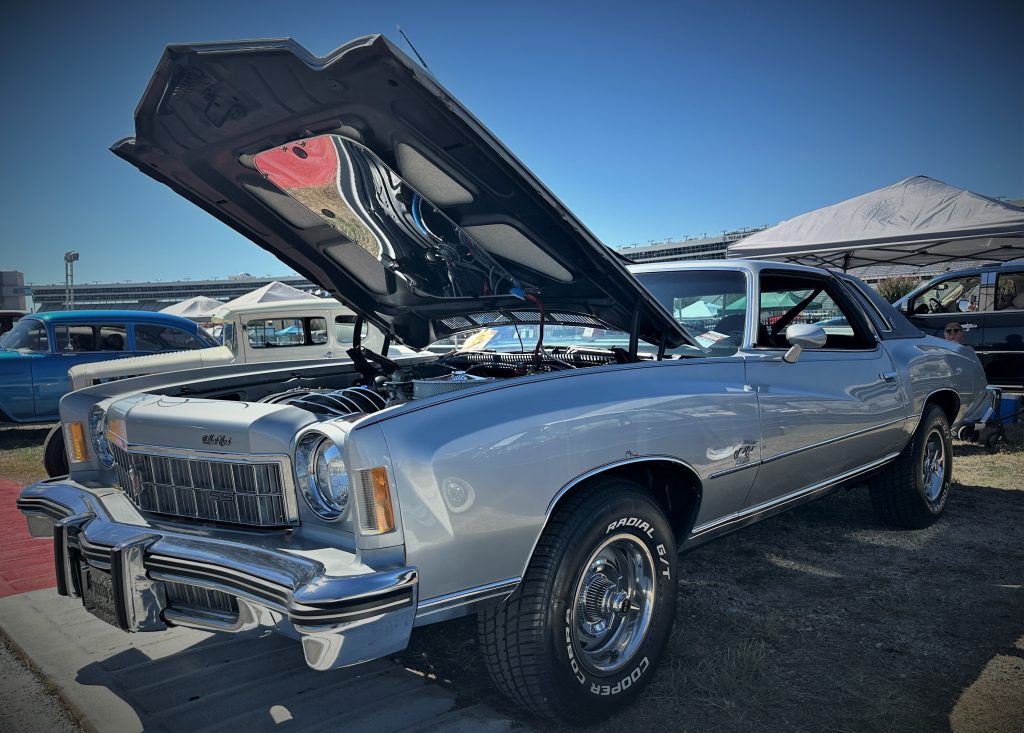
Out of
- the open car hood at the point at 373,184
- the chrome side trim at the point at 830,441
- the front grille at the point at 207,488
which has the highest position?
the open car hood at the point at 373,184

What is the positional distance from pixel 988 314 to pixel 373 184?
8277 millimetres

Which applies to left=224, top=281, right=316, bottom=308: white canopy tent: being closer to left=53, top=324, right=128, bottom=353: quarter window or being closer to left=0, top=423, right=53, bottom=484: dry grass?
left=0, top=423, right=53, bottom=484: dry grass

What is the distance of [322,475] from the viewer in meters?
2.06

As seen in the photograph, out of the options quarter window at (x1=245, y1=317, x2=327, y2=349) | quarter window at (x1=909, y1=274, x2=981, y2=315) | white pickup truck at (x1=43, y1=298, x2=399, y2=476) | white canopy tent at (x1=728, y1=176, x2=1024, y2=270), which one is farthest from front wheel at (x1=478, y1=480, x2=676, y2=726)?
white canopy tent at (x1=728, y1=176, x2=1024, y2=270)

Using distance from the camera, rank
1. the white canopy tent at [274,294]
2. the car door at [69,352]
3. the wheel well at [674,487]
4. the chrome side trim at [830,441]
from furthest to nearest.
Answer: the white canopy tent at [274,294], the car door at [69,352], the chrome side trim at [830,441], the wheel well at [674,487]

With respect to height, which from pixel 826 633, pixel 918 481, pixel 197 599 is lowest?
pixel 826 633

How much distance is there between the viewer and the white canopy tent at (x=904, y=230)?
10508 mm

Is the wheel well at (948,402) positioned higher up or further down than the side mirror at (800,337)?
further down

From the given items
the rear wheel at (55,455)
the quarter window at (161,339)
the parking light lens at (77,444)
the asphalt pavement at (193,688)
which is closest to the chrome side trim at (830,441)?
the asphalt pavement at (193,688)

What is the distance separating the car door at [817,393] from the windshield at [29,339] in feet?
31.1

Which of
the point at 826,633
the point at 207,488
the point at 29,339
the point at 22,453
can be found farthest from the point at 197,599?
the point at 29,339

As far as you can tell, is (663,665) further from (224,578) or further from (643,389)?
(224,578)

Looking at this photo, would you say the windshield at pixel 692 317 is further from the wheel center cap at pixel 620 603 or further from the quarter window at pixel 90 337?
the quarter window at pixel 90 337

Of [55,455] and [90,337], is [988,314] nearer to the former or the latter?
[55,455]
